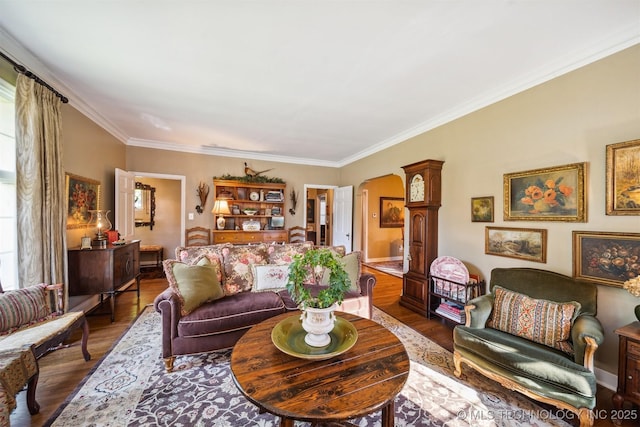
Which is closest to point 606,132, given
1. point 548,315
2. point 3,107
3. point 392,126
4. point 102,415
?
point 548,315

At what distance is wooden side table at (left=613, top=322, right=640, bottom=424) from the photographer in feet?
5.07

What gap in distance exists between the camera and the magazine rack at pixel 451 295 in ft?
9.27

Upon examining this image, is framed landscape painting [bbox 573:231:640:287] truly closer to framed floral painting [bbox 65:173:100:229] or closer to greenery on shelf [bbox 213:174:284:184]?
greenery on shelf [bbox 213:174:284:184]

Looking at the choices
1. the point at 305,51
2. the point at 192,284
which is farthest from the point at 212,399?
the point at 305,51

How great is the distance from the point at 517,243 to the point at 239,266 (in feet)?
10.0

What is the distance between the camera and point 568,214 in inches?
87.5

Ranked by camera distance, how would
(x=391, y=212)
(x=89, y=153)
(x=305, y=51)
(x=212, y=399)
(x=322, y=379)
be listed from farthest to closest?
(x=391, y=212) → (x=89, y=153) → (x=305, y=51) → (x=212, y=399) → (x=322, y=379)

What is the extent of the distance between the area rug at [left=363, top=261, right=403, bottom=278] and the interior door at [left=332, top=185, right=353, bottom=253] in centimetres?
95

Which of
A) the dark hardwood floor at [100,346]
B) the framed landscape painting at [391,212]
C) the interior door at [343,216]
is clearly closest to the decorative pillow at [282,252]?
the dark hardwood floor at [100,346]

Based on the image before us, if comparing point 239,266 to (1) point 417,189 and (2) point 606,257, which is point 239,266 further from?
(2) point 606,257

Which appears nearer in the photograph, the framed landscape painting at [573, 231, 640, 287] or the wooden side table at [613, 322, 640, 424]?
the wooden side table at [613, 322, 640, 424]

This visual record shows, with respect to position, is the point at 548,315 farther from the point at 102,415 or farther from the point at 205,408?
the point at 102,415

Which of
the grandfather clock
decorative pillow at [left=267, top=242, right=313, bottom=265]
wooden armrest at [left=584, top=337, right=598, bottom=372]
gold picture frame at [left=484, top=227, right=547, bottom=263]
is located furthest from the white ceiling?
wooden armrest at [left=584, top=337, right=598, bottom=372]

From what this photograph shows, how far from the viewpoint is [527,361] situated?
65.1 inches
